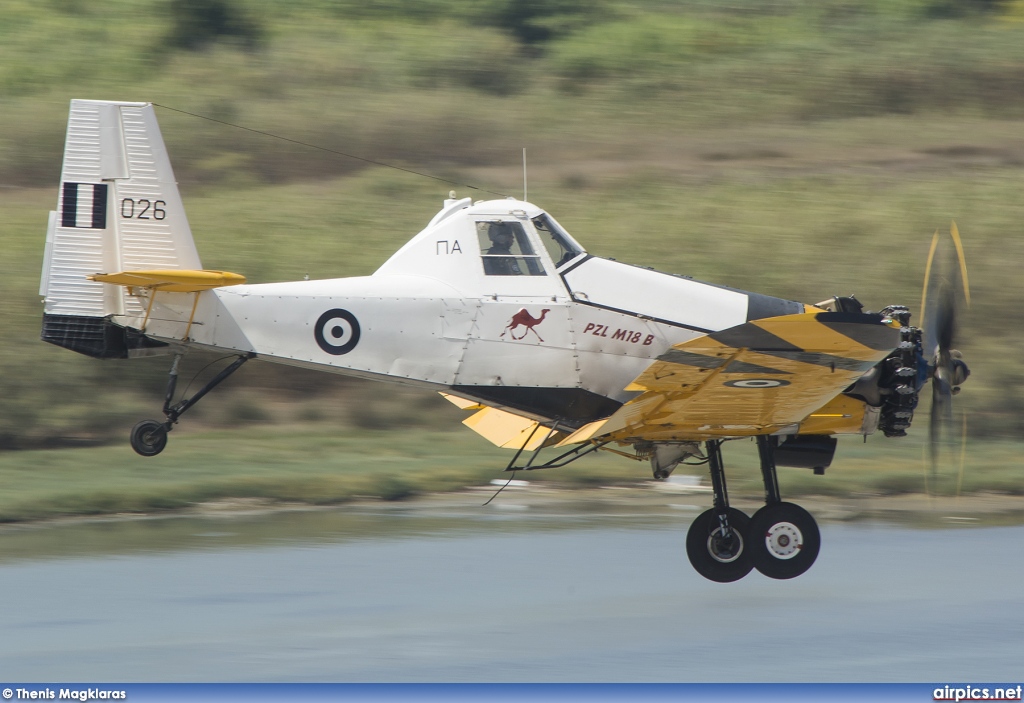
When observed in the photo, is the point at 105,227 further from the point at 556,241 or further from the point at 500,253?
the point at 556,241

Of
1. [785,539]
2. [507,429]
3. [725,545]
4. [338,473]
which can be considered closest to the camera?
[785,539]

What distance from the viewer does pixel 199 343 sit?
9.36 meters

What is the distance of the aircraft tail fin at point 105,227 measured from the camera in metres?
9.38

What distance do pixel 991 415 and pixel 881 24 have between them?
58.7 ft

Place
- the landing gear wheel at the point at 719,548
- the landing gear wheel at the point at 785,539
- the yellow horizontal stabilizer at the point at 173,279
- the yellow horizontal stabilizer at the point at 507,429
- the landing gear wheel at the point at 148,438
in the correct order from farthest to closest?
the yellow horizontal stabilizer at the point at 507,429 → the landing gear wheel at the point at 719,548 → the landing gear wheel at the point at 785,539 → the landing gear wheel at the point at 148,438 → the yellow horizontal stabilizer at the point at 173,279

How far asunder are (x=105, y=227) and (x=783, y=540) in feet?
20.7

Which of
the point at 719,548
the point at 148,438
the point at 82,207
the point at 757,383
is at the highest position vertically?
the point at 82,207

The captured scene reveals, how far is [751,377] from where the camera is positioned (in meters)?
8.79

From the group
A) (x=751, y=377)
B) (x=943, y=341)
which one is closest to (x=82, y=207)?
(x=751, y=377)

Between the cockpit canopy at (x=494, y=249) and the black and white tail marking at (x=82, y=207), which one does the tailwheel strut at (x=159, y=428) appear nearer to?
Answer: the black and white tail marking at (x=82, y=207)

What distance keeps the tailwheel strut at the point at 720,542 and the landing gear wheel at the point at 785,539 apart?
16cm

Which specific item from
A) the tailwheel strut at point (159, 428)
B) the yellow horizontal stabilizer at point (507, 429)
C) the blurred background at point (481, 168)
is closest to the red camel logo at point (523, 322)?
the yellow horizontal stabilizer at point (507, 429)

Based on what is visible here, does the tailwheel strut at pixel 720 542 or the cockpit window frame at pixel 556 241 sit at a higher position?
the cockpit window frame at pixel 556 241

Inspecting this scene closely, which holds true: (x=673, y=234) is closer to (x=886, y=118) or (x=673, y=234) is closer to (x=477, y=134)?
(x=477, y=134)
